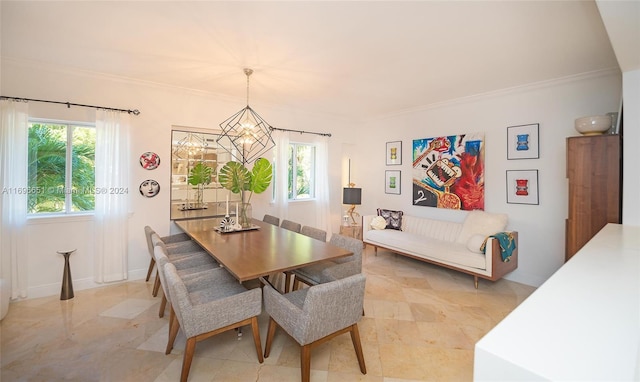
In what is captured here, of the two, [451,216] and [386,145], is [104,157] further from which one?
[451,216]

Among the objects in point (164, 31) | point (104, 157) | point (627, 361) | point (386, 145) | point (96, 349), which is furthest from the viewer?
point (386, 145)

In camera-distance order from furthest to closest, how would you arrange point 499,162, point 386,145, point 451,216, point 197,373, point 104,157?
point 386,145, point 451,216, point 499,162, point 104,157, point 197,373

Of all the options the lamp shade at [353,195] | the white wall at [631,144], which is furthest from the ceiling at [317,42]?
the lamp shade at [353,195]

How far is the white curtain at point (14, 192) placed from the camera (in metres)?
2.84

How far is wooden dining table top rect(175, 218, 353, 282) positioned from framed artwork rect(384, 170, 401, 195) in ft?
9.27

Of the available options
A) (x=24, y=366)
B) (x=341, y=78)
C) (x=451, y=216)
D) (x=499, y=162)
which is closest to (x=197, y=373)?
(x=24, y=366)

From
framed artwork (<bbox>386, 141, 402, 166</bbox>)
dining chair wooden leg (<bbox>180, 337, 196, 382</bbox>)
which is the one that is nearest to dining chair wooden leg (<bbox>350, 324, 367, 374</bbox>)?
dining chair wooden leg (<bbox>180, 337, 196, 382</bbox>)

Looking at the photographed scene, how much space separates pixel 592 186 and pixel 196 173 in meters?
4.75

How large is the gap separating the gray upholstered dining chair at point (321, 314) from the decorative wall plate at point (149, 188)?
2.72 metres

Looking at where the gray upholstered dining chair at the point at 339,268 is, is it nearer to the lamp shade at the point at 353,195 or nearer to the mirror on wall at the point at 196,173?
the mirror on wall at the point at 196,173

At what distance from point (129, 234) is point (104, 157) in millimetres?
1030

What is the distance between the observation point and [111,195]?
338cm

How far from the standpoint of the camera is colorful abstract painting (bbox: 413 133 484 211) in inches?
160

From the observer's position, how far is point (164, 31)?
2.32 m
